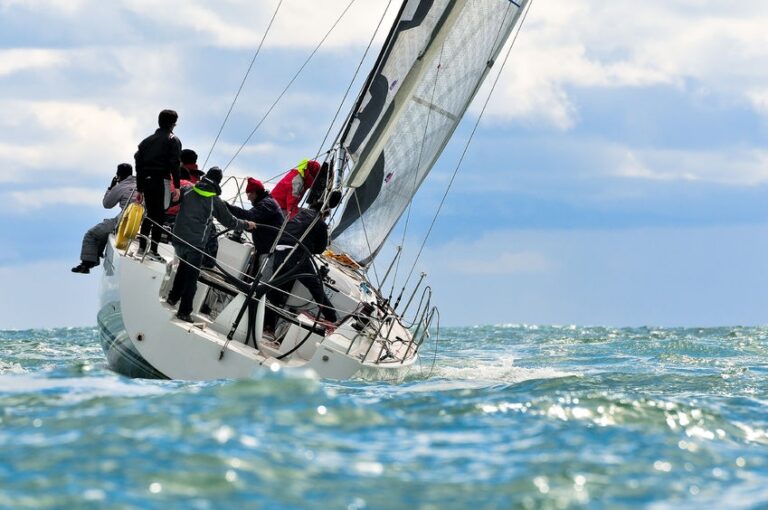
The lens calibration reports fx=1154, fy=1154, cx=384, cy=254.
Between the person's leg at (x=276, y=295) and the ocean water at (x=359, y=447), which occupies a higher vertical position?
the person's leg at (x=276, y=295)

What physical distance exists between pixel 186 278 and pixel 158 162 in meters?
1.41

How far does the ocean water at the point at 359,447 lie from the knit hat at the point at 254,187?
2.68 meters

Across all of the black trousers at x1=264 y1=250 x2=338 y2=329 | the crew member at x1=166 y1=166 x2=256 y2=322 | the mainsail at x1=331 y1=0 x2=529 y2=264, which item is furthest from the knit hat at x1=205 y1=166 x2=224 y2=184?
the mainsail at x1=331 y1=0 x2=529 y2=264

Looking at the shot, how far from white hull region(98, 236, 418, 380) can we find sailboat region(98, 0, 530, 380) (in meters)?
0.01

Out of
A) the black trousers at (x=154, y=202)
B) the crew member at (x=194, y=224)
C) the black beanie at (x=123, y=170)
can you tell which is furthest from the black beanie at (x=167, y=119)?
the black beanie at (x=123, y=170)

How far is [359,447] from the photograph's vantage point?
19.1 feet

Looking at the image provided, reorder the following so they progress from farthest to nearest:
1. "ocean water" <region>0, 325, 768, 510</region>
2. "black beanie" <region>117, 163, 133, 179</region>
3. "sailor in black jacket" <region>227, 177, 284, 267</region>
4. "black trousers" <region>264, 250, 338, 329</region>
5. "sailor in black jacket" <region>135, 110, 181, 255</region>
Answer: "black beanie" <region>117, 163, 133, 179</region>
"sailor in black jacket" <region>227, 177, 284, 267</region>
"sailor in black jacket" <region>135, 110, 181, 255</region>
"black trousers" <region>264, 250, 338, 329</region>
"ocean water" <region>0, 325, 768, 510</region>

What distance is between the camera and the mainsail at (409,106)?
12.6 m

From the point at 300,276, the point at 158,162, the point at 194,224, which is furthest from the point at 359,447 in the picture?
the point at 158,162

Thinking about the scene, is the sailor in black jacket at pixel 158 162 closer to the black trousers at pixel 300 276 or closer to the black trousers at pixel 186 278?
the black trousers at pixel 186 278

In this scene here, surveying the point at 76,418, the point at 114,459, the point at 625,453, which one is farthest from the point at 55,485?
the point at 625,453

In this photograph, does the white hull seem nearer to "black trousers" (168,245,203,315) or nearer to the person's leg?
"black trousers" (168,245,203,315)

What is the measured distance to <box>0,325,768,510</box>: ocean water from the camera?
16.3ft

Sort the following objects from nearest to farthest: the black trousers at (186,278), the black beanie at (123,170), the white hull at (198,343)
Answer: the white hull at (198,343) < the black trousers at (186,278) < the black beanie at (123,170)
